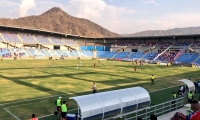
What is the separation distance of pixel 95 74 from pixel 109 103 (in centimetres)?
2351

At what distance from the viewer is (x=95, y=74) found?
35.2 meters

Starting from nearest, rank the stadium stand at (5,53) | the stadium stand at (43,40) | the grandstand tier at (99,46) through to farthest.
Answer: the stadium stand at (5,53), the grandstand tier at (99,46), the stadium stand at (43,40)

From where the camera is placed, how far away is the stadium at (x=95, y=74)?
1322 cm

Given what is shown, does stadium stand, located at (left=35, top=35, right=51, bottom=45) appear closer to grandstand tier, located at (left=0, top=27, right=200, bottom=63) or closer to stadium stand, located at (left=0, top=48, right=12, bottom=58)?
grandstand tier, located at (left=0, top=27, right=200, bottom=63)

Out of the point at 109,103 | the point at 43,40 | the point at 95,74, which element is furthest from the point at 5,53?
the point at 109,103

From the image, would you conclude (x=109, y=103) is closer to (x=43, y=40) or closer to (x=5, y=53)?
(x=5, y=53)

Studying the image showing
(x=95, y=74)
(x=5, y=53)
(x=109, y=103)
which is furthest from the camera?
(x=5, y=53)

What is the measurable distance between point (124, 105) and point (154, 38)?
8097 centimetres

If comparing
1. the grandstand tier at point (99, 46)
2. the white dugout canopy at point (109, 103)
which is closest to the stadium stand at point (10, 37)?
the grandstand tier at point (99, 46)

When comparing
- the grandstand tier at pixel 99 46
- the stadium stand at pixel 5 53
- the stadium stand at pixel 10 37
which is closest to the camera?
the stadium stand at pixel 5 53

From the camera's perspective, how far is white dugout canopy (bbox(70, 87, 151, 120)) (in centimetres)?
1073

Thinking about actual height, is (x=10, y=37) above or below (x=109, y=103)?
above

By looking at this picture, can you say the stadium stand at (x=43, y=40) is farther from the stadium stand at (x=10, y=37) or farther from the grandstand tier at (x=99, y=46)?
the stadium stand at (x=10, y=37)

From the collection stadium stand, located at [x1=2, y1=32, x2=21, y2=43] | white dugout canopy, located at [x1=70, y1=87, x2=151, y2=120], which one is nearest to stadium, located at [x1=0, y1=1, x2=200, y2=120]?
white dugout canopy, located at [x1=70, y1=87, x2=151, y2=120]
